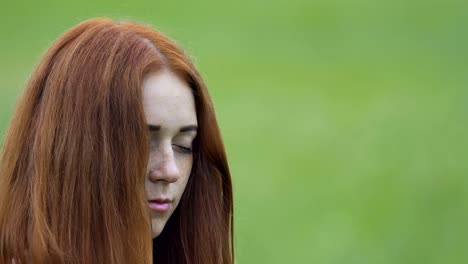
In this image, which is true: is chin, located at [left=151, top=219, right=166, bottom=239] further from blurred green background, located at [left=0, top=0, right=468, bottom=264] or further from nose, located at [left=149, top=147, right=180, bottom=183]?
blurred green background, located at [left=0, top=0, right=468, bottom=264]

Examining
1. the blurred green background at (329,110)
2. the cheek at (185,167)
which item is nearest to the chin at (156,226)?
the cheek at (185,167)

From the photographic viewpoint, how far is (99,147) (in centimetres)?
310

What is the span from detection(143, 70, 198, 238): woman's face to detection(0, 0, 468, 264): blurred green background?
3.39 metres

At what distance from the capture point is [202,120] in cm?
338

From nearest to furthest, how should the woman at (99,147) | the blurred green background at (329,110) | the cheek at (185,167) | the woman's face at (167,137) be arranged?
1. the woman at (99,147)
2. the woman's face at (167,137)
3. the cheek at (185,167)
4. the blurred green background at (329,110)

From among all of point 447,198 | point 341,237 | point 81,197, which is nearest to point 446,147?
point 447,198

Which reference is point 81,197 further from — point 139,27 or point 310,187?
point 310,187

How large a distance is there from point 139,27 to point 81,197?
0.57 metres

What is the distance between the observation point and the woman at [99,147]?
307 cm

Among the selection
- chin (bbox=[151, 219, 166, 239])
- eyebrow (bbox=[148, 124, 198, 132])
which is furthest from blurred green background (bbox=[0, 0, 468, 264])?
eyebrow (bbox=[148, 124, 198, 132])

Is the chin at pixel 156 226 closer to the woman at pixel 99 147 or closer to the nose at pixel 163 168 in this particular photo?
the woman at pixel 99 147

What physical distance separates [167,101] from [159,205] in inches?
11.6

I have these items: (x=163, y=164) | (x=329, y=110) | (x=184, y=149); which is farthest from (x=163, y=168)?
(x=329, y=110)

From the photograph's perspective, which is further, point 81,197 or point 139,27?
point 139,27
